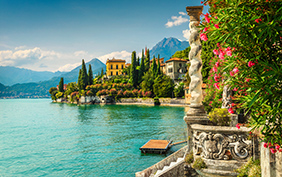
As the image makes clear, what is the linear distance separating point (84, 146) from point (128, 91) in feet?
221

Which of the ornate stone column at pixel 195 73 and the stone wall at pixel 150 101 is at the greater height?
the ornate stone column at pixel 195 73

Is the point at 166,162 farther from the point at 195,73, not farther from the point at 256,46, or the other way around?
the point at 256,46

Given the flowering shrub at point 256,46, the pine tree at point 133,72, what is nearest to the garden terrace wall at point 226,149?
the flowering shrub at point 256,46

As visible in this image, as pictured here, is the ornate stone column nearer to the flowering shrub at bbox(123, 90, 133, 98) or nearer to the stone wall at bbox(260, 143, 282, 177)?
the stone wall at bbox(260, 143, 282, 177)

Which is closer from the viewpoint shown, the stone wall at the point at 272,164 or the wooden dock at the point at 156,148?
the stone wall at the point at 272,164

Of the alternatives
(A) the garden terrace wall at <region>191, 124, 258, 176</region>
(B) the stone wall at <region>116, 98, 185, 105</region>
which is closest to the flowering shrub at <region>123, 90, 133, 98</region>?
(B) the stone wall at <region>116, 98, 185, 105</region>

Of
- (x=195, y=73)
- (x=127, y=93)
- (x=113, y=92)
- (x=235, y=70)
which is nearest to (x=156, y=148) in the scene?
(x=195, y=73)

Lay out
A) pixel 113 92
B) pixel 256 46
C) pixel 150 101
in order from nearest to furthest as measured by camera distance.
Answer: pixel 256 46 → pixel 150 101 → pixel 113 92

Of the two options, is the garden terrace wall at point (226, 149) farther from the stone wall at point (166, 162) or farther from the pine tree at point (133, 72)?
the pine tree at point (133, 72)

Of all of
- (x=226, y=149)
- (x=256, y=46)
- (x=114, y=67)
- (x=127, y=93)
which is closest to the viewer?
(x=256, y=46)

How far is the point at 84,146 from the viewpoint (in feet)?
71.8

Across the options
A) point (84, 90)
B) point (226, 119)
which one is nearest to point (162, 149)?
point (226, 119)

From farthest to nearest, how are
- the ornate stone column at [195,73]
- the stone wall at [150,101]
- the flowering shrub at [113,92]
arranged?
the flowering shrub at [113,92], the stone wall at [150,101], the ornate stone column at [195,73]

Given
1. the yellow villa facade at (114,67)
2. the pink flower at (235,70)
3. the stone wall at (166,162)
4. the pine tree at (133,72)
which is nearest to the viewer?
the pink flower at (235,70)
